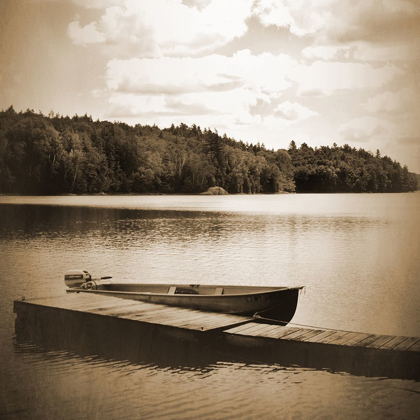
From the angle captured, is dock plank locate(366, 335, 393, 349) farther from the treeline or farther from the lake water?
Answer: the treeline

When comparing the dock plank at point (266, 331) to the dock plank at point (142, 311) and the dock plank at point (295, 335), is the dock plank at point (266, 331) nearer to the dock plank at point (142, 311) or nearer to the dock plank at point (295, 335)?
the dock plank at point (295, 335)

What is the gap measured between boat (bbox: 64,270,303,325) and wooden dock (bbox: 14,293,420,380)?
18 cm

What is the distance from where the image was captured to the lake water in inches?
195

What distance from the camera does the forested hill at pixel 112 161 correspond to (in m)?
10.1

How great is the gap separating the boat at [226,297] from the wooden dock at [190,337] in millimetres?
185

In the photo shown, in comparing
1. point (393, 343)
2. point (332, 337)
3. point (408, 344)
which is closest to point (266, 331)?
point (332, 337)

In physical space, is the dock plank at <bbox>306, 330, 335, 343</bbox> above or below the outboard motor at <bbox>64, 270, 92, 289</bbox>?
below

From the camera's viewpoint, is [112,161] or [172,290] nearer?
[172,290]

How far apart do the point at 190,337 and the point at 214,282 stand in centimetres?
543

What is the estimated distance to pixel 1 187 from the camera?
10.9 metres

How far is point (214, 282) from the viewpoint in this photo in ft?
37.1

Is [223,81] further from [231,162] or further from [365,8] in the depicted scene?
[231,162]

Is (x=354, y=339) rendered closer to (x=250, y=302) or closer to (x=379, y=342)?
(x=379, y=342)

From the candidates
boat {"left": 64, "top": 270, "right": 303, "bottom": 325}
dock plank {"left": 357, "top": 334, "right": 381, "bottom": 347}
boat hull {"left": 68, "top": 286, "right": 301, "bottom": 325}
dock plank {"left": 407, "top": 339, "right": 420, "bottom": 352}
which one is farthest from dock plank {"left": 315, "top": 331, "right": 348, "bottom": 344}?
boat hull {"left": 68, "top": 286, "right": 301, "bottom": 325}
